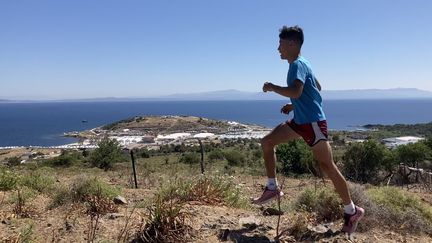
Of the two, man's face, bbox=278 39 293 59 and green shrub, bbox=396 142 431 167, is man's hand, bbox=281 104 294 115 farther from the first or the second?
green shrub, bbox=396 142 431 167

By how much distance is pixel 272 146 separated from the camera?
4.97 metres

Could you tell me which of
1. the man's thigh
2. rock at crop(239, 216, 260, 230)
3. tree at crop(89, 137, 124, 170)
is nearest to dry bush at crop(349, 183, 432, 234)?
rock at crop(239, 216, 260, 230)

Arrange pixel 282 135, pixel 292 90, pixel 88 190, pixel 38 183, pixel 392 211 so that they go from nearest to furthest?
pixel 292 90, pixel 282 135, pixel 392 211, pixel 88 190, pixel 38 183

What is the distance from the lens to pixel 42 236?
14.8 feet

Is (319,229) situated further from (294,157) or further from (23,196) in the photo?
(294,157)

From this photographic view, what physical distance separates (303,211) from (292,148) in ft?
53.0

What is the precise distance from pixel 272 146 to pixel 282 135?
0.20 meters

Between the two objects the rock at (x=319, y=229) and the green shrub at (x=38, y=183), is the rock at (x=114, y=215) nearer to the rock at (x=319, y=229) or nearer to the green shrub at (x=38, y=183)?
the rock at (x=319, y=229)

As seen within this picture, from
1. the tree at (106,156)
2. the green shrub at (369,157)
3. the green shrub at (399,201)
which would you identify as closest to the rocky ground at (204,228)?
the green shrub at (399,201)

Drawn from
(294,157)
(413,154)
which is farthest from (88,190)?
(413,154)

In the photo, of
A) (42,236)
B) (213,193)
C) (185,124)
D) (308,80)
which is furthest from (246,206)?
(185,124)

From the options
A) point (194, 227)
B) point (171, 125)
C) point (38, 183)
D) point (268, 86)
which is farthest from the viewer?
point (171, 125)

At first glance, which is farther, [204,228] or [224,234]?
[204,228]

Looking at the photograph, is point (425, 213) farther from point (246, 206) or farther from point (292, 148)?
point (292, 148)
